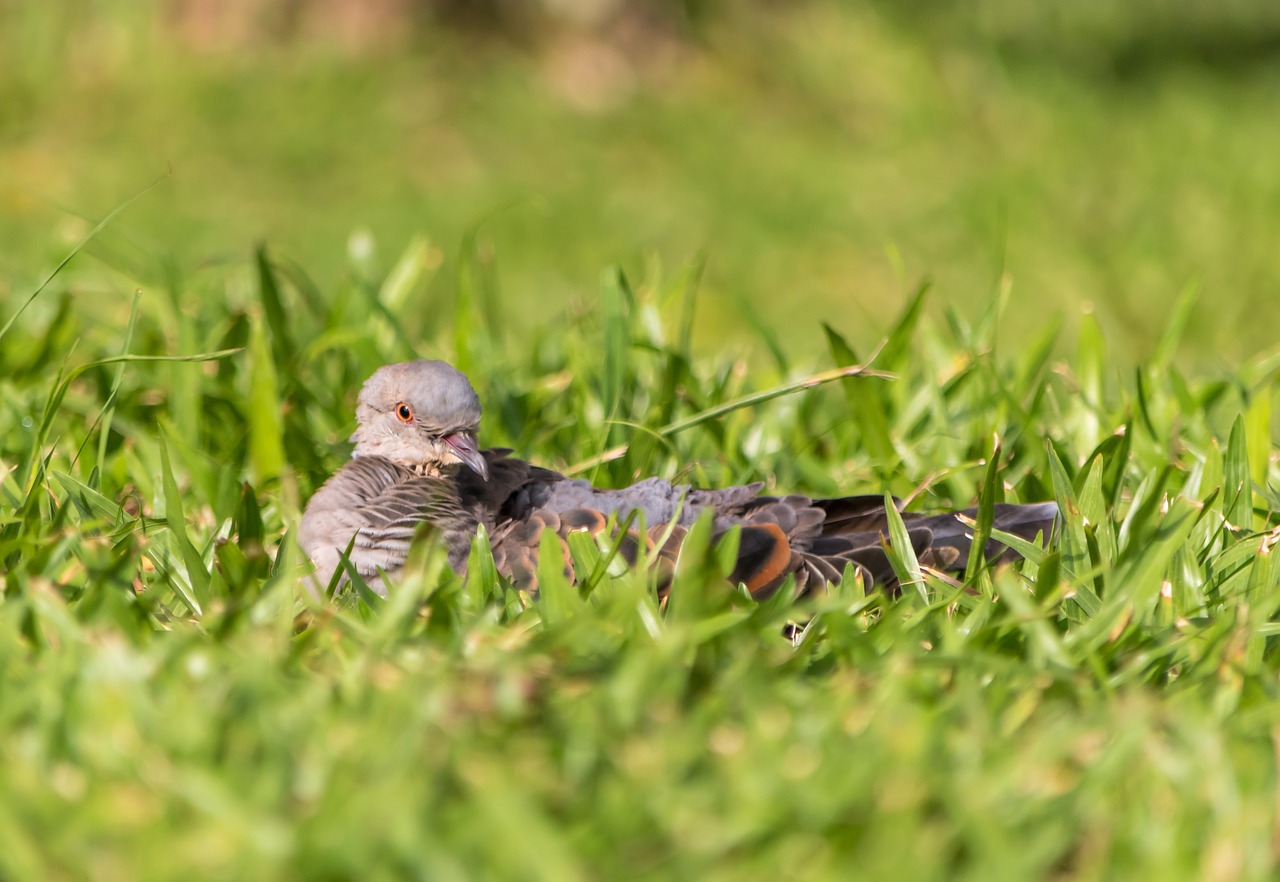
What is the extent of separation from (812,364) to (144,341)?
2280 mm

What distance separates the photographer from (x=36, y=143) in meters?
9.77

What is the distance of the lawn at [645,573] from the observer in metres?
2.06

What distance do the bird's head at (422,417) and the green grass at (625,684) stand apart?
1.02 ft

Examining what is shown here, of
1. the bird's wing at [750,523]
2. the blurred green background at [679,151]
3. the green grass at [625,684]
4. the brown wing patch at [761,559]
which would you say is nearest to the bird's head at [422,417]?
the bird's wing at [750,523]

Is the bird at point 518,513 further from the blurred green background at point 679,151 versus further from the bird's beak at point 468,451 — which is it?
the blurred green background at point 679,151

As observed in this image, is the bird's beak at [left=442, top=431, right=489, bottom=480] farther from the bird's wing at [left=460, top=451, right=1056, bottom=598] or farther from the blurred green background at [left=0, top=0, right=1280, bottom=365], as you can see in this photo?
the blurred green background at [left=0, top=0, right=1280, bottom=365]

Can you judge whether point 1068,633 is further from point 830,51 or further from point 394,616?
point 830,51

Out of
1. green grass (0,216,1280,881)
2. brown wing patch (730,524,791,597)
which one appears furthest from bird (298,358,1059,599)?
green grass (0,216,1280,881)

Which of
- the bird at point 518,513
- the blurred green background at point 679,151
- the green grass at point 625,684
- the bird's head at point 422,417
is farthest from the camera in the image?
the blurred green background at point 679,151

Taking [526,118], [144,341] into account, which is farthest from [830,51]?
[144,341]

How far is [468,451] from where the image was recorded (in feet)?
11.0

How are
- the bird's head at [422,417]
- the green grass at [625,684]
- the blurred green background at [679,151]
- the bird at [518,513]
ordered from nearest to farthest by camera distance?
the green grass at [625,684] → the bird at [518,513] → the bird's head at [422,417] → the blurred green background at [679,151]

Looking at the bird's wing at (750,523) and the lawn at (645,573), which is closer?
the lawn at (645,573)

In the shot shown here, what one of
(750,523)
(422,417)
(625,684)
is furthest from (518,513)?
(625,684)
